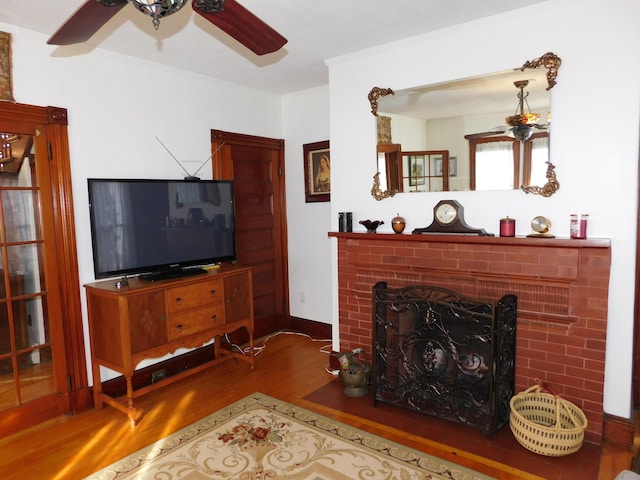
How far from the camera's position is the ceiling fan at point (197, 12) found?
1374 mm

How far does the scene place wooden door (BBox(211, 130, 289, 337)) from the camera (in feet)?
13.0

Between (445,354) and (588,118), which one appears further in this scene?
(445,354)

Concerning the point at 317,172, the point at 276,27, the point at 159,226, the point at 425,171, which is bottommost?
the point at 159,226

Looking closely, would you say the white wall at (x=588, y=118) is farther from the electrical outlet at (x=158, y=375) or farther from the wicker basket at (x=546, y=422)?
the electrical outlet at (x=158, y=375)

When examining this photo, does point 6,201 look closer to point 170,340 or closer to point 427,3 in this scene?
point 170,340

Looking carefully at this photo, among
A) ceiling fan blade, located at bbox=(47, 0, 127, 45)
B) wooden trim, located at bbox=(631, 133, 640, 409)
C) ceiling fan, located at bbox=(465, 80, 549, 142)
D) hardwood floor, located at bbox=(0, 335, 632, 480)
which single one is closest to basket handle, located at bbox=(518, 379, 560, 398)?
hardwood floor, located at bbox=(0, 335, 632, 480)

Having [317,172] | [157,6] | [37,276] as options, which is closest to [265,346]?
[317,172]

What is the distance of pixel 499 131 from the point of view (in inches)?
103

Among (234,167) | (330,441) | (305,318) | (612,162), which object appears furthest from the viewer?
(305,318)

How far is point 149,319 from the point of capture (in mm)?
2793

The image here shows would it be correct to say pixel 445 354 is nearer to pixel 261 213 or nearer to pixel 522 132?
pixel 522 132

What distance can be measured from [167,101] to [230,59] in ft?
2.00

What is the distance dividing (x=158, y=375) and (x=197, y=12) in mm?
2662

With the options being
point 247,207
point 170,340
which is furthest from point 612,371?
point 247,207
